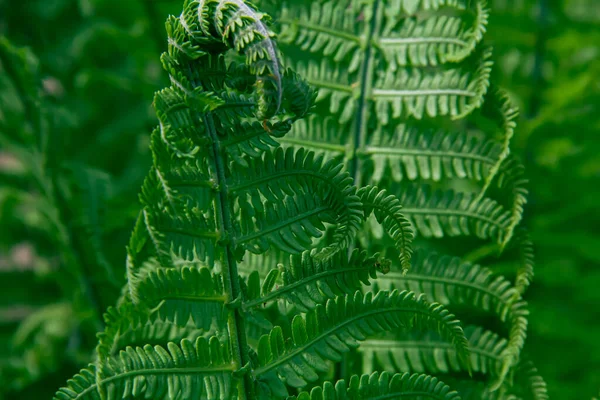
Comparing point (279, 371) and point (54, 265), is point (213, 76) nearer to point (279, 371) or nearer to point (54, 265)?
point (279, 371)

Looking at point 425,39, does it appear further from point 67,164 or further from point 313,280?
point 67,164

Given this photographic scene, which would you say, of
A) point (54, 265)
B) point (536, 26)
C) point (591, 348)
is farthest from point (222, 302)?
point (536, 26)

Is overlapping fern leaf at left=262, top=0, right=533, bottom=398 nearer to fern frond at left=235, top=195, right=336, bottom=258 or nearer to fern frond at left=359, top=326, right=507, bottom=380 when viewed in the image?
fern frond at left=359, top=326, right=507, bottom=380

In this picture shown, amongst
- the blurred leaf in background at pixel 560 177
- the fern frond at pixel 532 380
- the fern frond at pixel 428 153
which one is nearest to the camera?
the fern frond at pixel 532 380

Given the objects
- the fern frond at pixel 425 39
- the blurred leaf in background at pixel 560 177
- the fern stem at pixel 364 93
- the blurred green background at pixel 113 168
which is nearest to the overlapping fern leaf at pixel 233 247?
the fern stem at pixel 364 93

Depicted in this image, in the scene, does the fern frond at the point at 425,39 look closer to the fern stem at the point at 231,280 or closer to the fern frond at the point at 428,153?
the fern frond at the point at 428,153

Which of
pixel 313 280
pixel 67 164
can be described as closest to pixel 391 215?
pixel 313 280

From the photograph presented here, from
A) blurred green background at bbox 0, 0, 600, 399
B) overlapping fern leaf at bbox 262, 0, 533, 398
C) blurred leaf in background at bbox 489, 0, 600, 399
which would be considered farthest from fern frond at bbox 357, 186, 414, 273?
blurred leaf in background at bbox 489, 0, 600, 399
